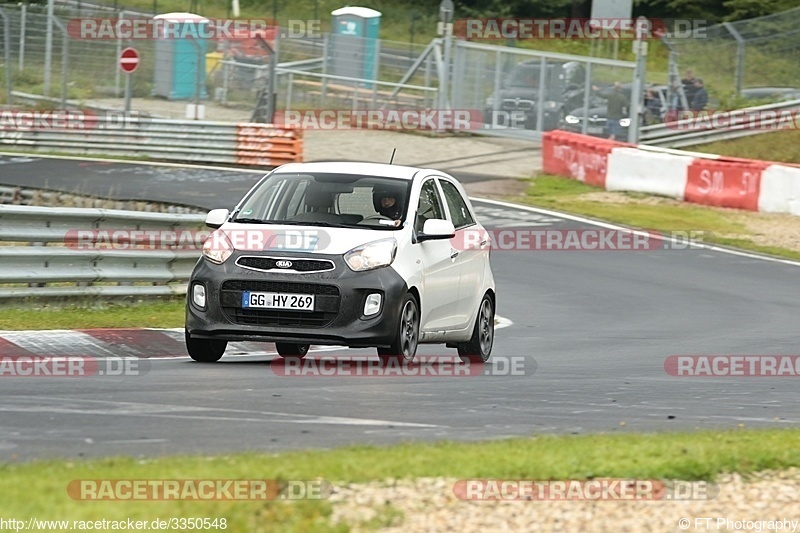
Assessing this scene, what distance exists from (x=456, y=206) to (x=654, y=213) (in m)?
15.6

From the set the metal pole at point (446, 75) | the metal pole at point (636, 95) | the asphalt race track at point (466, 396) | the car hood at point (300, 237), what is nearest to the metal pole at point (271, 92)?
the metal pole at point (446, 75)

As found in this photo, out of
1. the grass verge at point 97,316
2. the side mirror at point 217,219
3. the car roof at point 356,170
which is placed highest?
the car roof at point 356,170

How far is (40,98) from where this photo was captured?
39188 mm

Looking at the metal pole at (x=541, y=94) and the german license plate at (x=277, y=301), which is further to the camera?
the metal pole at (x=541, y=94)

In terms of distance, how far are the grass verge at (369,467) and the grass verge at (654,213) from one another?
1602 cm

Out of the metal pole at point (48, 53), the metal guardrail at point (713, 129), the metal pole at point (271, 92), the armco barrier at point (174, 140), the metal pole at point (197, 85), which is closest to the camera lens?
the armco barrier at point (174, 140)

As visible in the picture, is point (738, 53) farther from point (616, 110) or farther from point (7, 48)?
point (7, 48)

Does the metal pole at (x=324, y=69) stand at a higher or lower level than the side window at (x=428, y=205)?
higher

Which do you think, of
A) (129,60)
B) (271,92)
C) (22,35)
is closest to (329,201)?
(271,92)

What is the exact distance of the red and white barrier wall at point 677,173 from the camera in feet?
90.3

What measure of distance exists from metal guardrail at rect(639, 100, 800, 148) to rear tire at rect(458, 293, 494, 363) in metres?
24.1

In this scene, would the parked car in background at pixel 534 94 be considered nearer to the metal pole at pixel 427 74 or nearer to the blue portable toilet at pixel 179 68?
the metal pole at pixel 427 74

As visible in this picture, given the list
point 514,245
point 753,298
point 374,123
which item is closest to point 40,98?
point 374,123

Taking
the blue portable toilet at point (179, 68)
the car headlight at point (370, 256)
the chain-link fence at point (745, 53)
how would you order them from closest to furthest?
the car headlight at point (370, 256)
the chain-link fence at point (745, 53)
the blue portable toilet at point (179, 68)
